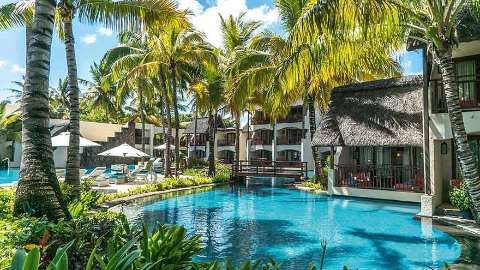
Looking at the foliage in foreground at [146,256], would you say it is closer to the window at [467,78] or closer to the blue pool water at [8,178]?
the window at [467,78]

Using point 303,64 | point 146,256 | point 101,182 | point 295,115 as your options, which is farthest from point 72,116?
point 295,115

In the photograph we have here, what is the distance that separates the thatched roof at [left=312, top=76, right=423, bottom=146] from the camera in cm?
1642

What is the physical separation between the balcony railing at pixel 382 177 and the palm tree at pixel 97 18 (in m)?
11.4

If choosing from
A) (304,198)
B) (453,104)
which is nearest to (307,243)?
(453,104)

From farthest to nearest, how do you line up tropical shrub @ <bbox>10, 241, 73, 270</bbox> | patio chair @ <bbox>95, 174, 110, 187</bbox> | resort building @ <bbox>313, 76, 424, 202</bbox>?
patio chair @ <bbox>95, 174, 110, 187</bbox>
resort building @ <bbox>313, 76, 424, 202</bbox>
tropical shrub @ <bbox>10, 241, 73, 270</bbox>

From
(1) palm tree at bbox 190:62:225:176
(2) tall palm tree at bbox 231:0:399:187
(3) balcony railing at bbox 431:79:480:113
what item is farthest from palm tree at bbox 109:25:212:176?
(3) balcony railing at bbox 431:79:480:113

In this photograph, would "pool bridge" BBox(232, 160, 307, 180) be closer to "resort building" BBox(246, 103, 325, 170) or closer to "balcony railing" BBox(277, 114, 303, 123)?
"resort building" BBox(246, 103, 325, 170)

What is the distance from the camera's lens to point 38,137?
5.83 meters

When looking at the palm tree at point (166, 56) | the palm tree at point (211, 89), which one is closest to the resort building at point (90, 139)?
the palm tree at point (211, 89)

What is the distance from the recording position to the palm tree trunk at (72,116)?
10.9 meters

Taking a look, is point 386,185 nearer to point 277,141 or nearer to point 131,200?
point 131,200

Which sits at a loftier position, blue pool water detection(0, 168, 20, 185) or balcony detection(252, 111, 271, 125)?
balcony detection(252, 111, 271, 125)

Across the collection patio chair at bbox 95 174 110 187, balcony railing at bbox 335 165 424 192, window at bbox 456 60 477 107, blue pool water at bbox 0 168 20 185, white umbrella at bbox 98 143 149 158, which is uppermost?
window at bbox 456 60 477 107

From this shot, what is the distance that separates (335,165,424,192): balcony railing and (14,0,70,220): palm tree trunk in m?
14.2
